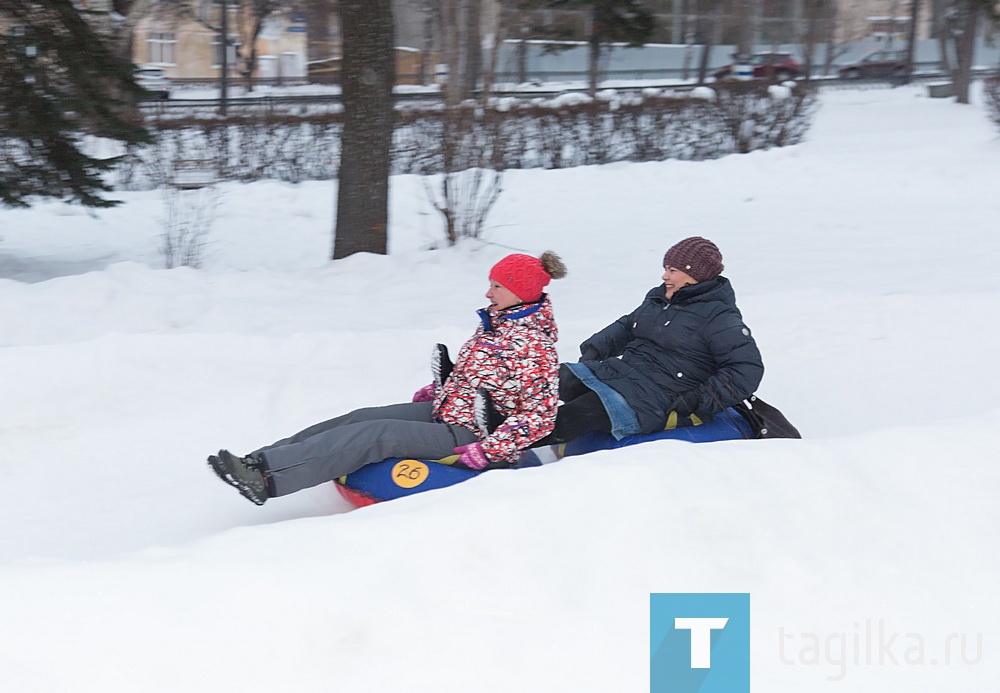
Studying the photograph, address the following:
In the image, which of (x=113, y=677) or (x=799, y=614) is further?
(x=799, y=614)

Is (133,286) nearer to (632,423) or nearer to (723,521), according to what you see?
(632,423)

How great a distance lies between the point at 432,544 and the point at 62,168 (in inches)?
235

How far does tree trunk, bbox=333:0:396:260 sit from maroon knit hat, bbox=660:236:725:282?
4.03m

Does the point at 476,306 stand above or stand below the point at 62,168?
below

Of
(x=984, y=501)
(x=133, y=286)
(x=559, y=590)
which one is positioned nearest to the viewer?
(x=559, y=590)

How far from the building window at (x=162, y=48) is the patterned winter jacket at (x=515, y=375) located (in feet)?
135

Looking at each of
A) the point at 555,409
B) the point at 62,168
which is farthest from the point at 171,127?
the point at 555,409

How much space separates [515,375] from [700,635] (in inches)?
52.4

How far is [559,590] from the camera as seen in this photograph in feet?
9.98

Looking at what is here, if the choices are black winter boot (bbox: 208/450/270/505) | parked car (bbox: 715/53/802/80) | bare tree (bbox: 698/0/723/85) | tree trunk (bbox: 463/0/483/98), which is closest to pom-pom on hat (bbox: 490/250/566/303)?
black winter boot (bbox: 208/450/270/505)

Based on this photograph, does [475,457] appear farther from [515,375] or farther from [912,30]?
[912,30]

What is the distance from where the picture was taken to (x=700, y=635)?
9.77 feet

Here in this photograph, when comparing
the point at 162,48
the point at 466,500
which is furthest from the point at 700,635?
the point at 162,48

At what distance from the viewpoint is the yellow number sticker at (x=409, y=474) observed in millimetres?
3842
